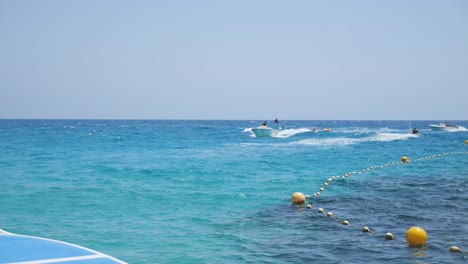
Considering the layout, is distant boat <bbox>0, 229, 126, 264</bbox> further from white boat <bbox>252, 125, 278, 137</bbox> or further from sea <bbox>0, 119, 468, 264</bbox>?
white boat <bbox>252, 125, 278, 137</bbox>

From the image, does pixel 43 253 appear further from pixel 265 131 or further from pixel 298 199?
pixel 265 131

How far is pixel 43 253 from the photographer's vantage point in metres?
6.04

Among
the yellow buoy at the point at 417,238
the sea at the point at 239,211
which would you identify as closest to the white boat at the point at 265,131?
the sea at the point at 239,211

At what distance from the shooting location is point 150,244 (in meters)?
8.82

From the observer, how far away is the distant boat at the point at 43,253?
575 cm

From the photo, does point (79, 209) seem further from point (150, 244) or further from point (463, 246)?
point (463, 246)

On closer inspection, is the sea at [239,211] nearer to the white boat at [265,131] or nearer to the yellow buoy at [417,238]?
the yellow buoy at [417,238]

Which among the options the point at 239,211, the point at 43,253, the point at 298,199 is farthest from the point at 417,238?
the point at 43,253

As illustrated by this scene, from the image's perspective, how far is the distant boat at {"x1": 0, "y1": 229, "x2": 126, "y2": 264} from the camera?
5746 mm

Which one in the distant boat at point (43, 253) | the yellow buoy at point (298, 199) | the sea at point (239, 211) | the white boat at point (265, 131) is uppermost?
the white boat at point (265, 131)

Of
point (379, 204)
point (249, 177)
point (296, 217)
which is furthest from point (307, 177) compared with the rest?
point (296, 217)

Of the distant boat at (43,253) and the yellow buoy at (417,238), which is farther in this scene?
the yellow buoy at (417,238)

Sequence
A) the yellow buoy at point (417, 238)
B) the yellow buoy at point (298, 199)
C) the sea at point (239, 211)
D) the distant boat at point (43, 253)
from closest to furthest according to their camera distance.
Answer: the distant boat at point (43, 253) < the sea at point (239, 211) < the yellow buoy at point (417, 238) < the yellow buoy at point (298, 199)

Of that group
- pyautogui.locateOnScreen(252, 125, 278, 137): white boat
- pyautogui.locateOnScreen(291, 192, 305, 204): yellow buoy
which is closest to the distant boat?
pyautogui.locateOnScreen(291, 192, 305, 204): yellow buoy
